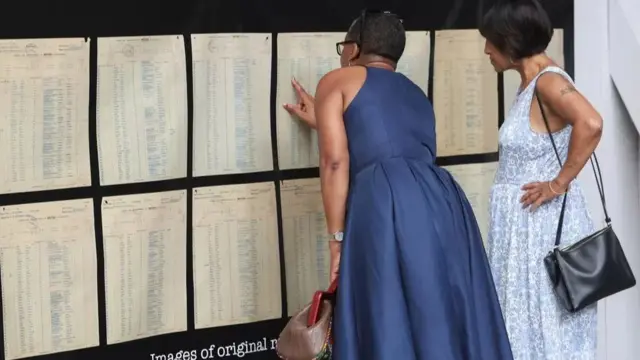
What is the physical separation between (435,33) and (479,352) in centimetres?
107

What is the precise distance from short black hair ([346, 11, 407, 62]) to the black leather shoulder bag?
1.32ft

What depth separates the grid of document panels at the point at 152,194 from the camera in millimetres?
2125

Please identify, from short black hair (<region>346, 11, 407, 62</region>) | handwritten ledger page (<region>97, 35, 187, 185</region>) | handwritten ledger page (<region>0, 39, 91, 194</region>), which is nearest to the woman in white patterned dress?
short black hair (<region>346, 11, 407, 62</region>)

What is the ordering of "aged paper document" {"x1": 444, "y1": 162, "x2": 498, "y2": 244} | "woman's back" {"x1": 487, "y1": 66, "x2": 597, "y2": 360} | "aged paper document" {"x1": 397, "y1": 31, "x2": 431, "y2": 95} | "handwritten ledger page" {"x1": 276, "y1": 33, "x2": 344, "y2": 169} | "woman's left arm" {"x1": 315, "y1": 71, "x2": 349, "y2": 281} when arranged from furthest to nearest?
"aged paper document" {"x1": 444, "y1": 162, "x2": 498, "y2": 244}, "aged paper document" {"x1": 397, "y1": 31, "x2": 431, "y2": 95}, "handwritten ledger page" {"x1": 276, "y1": 33, "x2": 344, "y2": 169}, "woman's back" {"x1": 487, "y1": 66, "x2": 597, "y2": 360}, "woman's left arm" {"x1": 315, "y1": 71, "x2": 349, "y2": 281}

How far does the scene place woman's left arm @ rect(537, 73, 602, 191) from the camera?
2.13 m

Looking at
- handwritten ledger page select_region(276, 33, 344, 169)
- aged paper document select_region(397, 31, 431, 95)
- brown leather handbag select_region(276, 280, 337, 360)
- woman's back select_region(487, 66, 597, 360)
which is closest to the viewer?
brown leather handbag select_region(276, 280, 337, 360)

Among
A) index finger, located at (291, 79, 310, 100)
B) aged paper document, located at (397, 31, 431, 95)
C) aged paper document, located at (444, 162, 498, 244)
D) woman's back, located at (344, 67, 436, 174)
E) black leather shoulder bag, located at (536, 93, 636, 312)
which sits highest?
aged paper document, located at (397, 31, 431, 95)

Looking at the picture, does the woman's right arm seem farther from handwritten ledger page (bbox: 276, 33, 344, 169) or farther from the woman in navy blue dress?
the woman in navy blue dress

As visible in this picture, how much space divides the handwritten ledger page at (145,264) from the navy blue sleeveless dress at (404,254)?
1.68ft

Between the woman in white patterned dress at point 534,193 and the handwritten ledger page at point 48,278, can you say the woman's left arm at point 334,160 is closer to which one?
the woman in white patterned dress at point 534,193

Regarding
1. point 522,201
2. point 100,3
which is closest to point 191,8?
point 100,3

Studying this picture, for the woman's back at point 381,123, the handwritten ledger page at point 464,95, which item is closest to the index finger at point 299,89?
the woman's back at point 381,123

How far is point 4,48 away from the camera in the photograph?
2066mm

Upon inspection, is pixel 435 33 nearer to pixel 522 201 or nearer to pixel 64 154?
pixel 522 201
